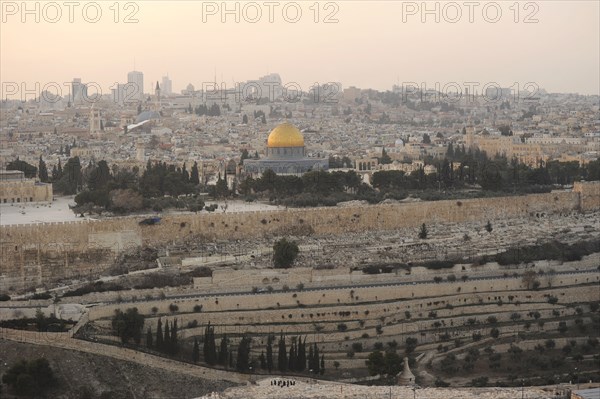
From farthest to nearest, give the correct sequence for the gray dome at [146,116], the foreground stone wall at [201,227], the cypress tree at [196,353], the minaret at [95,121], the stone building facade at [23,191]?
1. the gray dome at [146,116]
2. the minaret at [95,121]
3. the stone building facade at [23,191]
4. the foreground stone wall at [201,227]
5. the cypress tree at [196,353]

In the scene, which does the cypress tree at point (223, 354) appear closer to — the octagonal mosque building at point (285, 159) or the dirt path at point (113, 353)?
the dirt path at point (113, 353)

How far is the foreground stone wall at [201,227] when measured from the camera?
27359 millimetres

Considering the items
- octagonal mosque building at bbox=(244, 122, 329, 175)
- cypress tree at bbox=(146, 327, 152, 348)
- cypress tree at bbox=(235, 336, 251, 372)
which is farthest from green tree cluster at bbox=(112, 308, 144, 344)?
octagonal mosque building at bbox=(244, 122, 329, 175)

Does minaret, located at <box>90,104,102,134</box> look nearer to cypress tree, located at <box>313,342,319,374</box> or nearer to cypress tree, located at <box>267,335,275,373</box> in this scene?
cypress tree, located at <box>267,335,275,373</box>

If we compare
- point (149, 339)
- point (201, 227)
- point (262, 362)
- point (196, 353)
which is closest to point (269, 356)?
point (262, 362)

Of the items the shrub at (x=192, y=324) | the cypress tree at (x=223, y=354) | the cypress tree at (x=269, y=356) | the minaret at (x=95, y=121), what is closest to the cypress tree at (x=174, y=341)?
the cypress tree at (x=223, y=354)

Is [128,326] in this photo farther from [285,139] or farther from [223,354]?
[285,139]

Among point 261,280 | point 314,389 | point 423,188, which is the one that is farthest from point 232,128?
point 314,389

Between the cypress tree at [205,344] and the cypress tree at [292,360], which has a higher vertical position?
the cypress tree at [205,344]

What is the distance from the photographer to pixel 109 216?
3078 cm

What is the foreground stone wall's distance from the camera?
89.8 feet

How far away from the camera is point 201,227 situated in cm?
3059

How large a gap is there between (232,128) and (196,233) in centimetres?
4710

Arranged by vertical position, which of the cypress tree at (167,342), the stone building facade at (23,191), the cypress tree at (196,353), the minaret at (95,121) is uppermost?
the minaret at (95,121)
